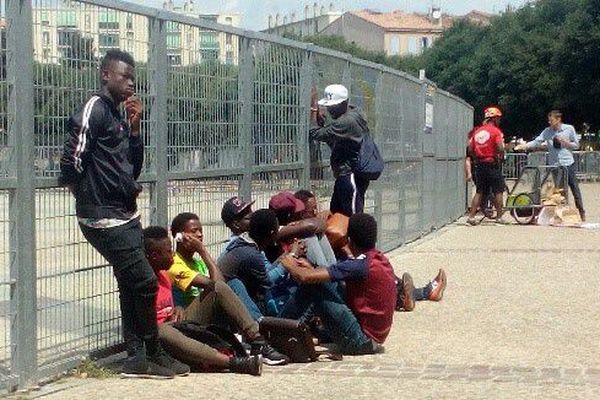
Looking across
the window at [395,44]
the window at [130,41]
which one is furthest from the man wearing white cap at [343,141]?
the window at [395,44]

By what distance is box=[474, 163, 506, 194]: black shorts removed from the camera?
22.7 metres

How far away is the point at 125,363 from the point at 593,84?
53061 mm

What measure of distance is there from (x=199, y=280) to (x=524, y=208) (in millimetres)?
14884

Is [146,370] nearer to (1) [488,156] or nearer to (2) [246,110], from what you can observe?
(2) [246,110]

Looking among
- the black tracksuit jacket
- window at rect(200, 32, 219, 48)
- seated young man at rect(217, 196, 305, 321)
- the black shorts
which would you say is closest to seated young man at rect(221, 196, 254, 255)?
seated young man at rect(217, 196, 305, 321)

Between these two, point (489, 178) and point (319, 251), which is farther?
point (489, 178)

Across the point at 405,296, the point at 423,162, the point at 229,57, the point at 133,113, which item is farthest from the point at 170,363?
the point at 423,162

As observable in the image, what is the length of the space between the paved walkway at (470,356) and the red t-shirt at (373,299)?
0.67 feet

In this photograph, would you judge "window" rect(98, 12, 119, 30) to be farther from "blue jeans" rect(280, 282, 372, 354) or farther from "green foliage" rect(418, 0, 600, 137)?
"green foliage" rect(418, 0, 600, 137)

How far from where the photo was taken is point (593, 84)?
59.4 meters

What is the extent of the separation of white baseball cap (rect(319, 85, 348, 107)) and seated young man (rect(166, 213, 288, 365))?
115 inches

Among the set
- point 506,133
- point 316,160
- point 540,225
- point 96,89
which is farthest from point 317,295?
point 506,133

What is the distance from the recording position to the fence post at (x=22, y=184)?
742 centimetres

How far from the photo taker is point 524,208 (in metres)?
23.0
